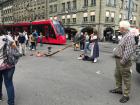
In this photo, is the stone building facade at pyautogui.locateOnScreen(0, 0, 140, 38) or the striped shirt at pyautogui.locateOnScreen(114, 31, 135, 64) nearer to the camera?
the striped shirt at pyautogui.locateOnScreen(114, 31, 135, 64)

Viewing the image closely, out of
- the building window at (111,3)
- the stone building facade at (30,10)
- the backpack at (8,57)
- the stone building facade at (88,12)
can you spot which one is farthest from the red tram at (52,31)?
the stone building facade at (30,10)

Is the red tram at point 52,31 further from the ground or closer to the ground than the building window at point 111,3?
closer to the ground

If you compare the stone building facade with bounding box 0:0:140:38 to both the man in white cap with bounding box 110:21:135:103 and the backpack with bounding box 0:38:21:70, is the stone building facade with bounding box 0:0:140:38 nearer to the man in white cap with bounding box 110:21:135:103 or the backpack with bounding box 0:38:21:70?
the man in white cap with bounding box 110:21:135:103

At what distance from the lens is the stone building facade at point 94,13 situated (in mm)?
41406

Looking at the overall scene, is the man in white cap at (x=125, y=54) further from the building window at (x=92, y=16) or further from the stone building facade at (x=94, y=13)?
the building window at (x=92, y=16)

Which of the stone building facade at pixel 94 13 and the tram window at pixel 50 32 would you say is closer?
the tram window at pixel 50 32

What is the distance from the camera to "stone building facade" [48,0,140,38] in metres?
41.4

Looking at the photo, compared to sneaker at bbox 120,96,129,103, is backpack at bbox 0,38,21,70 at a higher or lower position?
higher

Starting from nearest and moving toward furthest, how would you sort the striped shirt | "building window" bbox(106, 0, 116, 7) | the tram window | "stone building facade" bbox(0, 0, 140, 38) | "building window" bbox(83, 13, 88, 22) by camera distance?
the striped shirt, the tram window, "stone building facade" bbox(0, 0, 140, 38), "building window" bbox(106, 0, 116, 7), "building window" bbox(83, 13, 88, 22)

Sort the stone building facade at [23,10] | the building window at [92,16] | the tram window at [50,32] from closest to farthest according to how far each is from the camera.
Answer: the tram window at [50,32]
the building window at [92,16]
the stone building facade at [23,10]

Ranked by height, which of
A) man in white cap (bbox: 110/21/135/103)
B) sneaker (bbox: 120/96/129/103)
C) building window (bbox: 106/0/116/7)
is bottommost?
sneaker (bbox: 120/96/129/103)

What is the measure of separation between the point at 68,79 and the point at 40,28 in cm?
2069

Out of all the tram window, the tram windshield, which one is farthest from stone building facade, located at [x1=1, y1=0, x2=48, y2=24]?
the tram windshield

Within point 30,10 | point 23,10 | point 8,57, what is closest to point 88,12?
point 30,10
